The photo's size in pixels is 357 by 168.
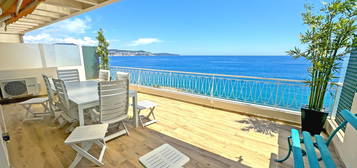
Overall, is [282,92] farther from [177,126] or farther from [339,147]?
[177,126]

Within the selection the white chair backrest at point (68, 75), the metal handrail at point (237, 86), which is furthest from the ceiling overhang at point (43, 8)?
the metal handrail at point (237, 86)

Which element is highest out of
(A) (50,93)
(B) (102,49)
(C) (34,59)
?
(B) (102,49)

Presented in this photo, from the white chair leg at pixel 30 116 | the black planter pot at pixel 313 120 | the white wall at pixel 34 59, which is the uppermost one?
the white wall at pixel 34 59

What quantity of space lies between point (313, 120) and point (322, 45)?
1.20m

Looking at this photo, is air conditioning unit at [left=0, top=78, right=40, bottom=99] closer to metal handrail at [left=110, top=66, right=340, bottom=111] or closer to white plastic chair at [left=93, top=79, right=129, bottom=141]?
metal handrail at [left=110, top=66, right=340, bottom=111]

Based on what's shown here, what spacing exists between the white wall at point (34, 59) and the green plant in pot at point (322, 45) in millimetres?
→ 6596

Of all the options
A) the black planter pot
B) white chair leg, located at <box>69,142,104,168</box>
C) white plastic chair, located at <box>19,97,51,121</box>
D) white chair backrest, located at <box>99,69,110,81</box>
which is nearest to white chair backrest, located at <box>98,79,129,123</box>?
white chair leg, located at <box>69,142,104,168</box>

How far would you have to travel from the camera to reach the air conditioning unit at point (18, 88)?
3840 millimetres

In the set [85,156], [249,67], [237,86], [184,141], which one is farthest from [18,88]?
[249,67]

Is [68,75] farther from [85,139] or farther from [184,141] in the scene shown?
[184,141]

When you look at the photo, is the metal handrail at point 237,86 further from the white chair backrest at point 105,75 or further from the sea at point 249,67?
the sea at point 249,67

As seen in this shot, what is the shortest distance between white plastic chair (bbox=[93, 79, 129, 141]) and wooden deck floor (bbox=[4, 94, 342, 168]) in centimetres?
41

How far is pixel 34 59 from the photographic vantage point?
4449mm

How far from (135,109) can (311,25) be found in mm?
3278
